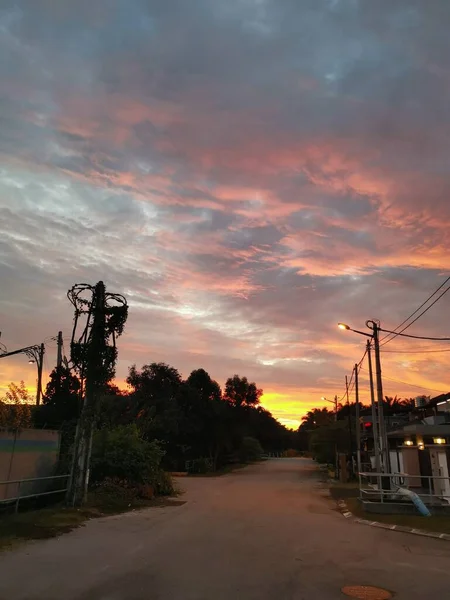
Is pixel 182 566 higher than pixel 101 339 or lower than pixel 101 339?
lower

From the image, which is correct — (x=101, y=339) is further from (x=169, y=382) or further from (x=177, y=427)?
(x=169, y=382)

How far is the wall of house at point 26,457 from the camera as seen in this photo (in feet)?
51.4

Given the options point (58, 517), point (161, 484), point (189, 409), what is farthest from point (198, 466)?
point (58, 517)

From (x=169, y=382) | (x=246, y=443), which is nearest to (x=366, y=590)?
(x=169, y=382)

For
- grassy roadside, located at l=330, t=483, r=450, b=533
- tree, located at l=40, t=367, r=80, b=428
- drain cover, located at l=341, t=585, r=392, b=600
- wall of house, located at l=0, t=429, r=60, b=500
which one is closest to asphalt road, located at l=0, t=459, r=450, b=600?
drain cover, located at l=341, t=585, r=392, b=600

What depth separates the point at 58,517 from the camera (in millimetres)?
13914

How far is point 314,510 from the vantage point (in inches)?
740

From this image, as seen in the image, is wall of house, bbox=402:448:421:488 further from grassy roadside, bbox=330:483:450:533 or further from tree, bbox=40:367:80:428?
tree, bbox=40:367:80:428

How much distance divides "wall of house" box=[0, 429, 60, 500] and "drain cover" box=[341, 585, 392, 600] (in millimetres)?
11397

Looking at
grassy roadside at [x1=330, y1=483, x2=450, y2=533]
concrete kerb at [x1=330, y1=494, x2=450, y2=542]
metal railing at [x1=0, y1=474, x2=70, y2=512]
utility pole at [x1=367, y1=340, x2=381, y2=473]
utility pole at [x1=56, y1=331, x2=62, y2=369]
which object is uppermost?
utility pole at [x1=56, y1=331, x2=62, y2=369]

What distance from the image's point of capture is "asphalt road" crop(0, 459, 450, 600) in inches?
291

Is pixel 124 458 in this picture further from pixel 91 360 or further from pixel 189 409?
pixel 189 409

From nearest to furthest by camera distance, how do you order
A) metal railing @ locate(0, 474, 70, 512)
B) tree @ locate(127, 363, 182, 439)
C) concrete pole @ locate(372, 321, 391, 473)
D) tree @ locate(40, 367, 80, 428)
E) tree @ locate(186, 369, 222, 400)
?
metal railing @ locate(0, 474, 70, 512) → concrete pole @ locate(372, 321, 391, 473) → tree @ locate(40, 367, 80, 428) → tree @ locate(127, 363, 182, 439) → tree @ locate(186, 369, 222, 400)

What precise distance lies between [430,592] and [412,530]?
259 inches
